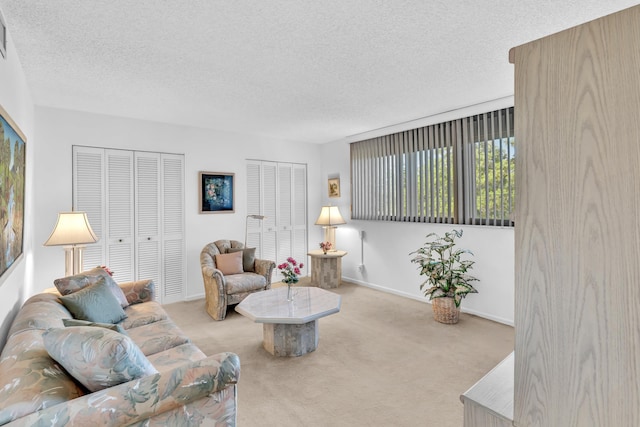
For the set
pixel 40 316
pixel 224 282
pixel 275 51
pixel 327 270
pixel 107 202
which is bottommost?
pixel 327 270

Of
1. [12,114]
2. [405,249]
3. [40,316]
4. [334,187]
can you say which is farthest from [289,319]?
[334,187]

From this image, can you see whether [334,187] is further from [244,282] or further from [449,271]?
[449,271]

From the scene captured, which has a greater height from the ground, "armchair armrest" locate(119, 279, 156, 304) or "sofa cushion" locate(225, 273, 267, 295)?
"armchair armrest" locate(119, 279, 156, 304)

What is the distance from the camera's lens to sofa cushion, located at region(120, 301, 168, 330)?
2557mm

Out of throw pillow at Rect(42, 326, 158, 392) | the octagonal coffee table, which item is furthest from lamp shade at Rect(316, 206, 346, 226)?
throw pillow at Rect(42, 326, 158, 392)

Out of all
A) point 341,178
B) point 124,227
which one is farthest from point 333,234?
point 124,227

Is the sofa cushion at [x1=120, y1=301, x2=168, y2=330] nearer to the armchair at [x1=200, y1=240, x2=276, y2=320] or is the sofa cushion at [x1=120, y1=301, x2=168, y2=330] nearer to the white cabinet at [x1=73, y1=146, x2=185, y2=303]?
the armchair at [x1=200, y1=240, x2=276, y2=320]

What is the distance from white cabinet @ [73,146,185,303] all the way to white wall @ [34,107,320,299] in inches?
→ 4.4

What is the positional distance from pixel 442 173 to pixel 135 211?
13.5ft

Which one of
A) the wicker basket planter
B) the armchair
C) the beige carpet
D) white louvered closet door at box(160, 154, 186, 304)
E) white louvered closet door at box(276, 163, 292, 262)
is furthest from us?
white louvered closet door at box(276, 163, 292, 262)

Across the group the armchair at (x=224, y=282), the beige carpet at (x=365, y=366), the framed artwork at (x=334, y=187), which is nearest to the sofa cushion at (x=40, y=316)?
the beige carpet at (x=365, y=366)

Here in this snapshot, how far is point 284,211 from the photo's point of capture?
5699 mm

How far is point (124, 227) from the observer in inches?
165

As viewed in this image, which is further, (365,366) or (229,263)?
(229,263)
